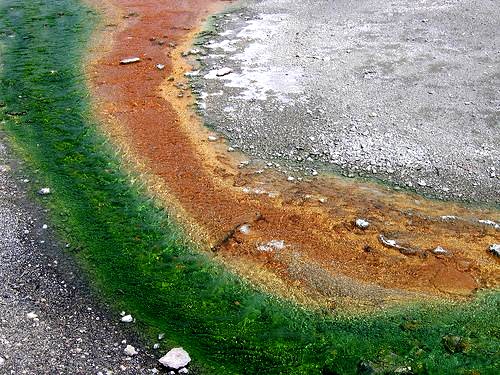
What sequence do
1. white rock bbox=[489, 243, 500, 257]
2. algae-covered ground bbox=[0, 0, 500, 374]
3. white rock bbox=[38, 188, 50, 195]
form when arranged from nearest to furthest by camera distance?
algae-covered ground bbox=[0, 0, 500, 374], white rock bbox=[489, 243, 500, 257], white rock bbox=[38, 188, 50, 195]

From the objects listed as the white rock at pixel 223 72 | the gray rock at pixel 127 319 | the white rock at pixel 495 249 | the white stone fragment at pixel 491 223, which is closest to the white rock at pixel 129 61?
the white rock at pixel 223 72

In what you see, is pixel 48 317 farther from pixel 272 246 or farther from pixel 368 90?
pixel 368 90

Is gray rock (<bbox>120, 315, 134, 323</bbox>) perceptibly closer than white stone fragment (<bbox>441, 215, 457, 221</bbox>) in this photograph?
Yes

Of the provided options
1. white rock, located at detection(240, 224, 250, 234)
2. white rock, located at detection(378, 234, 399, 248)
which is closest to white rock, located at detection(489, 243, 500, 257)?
white rock, located at detection(378, 234, 399, 248)

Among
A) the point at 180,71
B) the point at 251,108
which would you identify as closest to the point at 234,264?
the point at 251,108

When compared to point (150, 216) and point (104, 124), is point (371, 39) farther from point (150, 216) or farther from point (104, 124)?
point (150, 216)

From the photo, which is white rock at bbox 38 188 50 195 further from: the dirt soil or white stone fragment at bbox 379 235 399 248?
white stone fragment at bbox 379 235 399 248

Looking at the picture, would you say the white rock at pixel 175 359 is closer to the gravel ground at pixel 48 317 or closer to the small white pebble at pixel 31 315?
the gravel ground at pixel 48 317
